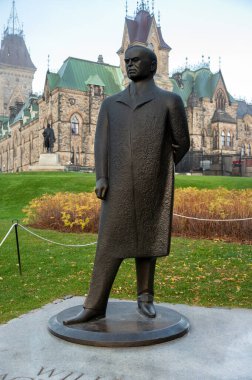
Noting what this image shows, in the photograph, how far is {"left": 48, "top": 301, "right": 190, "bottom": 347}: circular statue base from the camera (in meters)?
3.56

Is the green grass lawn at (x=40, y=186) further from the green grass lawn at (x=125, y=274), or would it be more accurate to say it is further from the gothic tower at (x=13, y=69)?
the gothic tower at (x=13, y=69)

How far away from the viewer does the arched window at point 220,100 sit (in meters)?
58.9

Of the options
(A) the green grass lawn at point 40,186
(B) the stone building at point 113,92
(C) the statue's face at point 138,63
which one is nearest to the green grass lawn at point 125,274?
(C) the statue's face at point 138,63

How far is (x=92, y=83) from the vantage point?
51.4 meters

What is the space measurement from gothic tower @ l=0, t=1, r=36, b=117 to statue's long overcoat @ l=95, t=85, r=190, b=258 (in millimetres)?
100036

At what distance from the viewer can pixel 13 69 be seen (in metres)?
102

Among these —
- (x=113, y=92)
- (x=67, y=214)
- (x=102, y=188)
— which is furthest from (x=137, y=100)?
(x=113, y=92)

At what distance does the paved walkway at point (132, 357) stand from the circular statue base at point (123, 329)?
0.18ft

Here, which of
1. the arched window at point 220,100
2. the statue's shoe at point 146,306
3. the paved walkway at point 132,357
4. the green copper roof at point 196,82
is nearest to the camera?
the paved walkway at point 132,357

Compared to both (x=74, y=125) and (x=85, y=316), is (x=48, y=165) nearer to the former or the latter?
(x=74, y=125)

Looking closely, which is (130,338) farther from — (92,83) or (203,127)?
(203,127)

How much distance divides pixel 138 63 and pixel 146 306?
89.8 inches

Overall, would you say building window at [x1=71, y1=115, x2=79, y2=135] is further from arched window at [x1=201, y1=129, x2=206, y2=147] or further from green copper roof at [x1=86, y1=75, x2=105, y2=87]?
arched window at [x1=201, y1=129, x2=206, y2=147]

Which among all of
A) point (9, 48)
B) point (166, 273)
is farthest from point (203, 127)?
point (9, 48)
